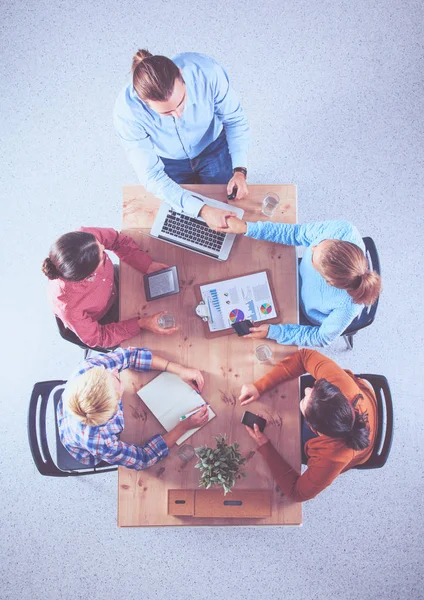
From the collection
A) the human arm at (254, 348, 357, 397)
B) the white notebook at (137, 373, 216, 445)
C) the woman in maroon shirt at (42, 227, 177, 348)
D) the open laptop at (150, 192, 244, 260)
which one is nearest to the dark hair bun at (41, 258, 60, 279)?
the woman in maroon shirt at (42, 227, 177, 348)

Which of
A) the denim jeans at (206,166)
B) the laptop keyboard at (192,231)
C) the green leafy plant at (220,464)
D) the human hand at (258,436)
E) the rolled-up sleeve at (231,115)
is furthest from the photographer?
the denim jeans at (206,166)

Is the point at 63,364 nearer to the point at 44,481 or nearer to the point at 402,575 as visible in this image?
the point at 44,481

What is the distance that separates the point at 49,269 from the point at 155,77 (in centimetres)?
79

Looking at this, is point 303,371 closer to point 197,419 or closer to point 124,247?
point 197,419

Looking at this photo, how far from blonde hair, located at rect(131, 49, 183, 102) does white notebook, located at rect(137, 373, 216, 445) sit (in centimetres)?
107

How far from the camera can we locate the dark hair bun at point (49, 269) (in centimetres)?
173

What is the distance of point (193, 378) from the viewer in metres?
1.85

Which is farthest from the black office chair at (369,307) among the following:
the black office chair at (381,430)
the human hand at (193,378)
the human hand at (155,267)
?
the human hand at (155,267)

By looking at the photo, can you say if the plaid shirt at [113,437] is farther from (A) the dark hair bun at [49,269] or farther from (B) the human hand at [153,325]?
(A) the dark hair bun at [49,269]

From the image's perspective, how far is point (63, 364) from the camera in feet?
9.00

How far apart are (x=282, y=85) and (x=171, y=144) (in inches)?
52.1

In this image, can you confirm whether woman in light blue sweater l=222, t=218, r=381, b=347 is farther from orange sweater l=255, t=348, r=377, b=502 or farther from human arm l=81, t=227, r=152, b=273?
human arm l=81, t=227, r=152, b=273

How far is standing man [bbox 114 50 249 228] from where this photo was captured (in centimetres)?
160

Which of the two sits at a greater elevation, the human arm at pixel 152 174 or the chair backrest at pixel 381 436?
A: the human arm at pixel 152 174
